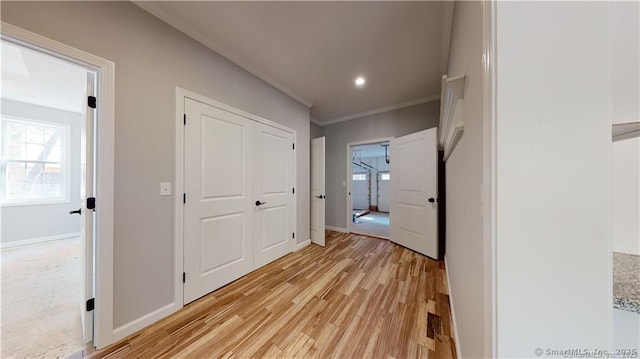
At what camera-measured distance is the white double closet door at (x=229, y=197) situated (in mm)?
1856

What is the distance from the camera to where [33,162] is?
138 inches

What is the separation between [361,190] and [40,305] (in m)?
7.97

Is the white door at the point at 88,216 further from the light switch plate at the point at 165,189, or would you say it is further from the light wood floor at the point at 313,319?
the light switch plate at the point at 165,189

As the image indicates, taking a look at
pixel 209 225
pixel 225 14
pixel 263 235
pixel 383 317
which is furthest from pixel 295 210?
pixel 225 14

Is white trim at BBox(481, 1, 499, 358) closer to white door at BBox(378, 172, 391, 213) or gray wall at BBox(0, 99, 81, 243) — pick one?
gray wall at BBox(0, 99, 81, 243)

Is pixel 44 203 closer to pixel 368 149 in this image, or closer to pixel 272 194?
pixel 272 194

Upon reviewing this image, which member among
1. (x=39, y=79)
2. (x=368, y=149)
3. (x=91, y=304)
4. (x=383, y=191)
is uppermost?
(x=39, y=79)

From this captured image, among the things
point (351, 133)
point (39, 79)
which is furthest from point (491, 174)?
point (39, 79)

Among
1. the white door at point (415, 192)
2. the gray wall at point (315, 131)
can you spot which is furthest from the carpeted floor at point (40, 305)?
the gray wall at point (315, 131)

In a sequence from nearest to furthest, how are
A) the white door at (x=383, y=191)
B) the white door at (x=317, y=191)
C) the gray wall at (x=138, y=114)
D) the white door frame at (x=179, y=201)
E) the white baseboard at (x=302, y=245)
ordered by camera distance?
1. the gray wall at (x=138, y=114)
2. the white door frame at (x=179, y=201)
3. the white baseboard at (x=302, y=245)
4. the white door at (x=317, y=191)
5. the white door at (x=383, y=191)

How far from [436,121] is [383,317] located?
9.98 ft

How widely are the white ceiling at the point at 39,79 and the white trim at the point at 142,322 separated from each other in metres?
2.25

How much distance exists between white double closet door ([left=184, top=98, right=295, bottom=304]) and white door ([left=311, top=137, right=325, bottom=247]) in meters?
0.67

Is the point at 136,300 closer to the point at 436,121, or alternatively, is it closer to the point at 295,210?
the point at 295,210
